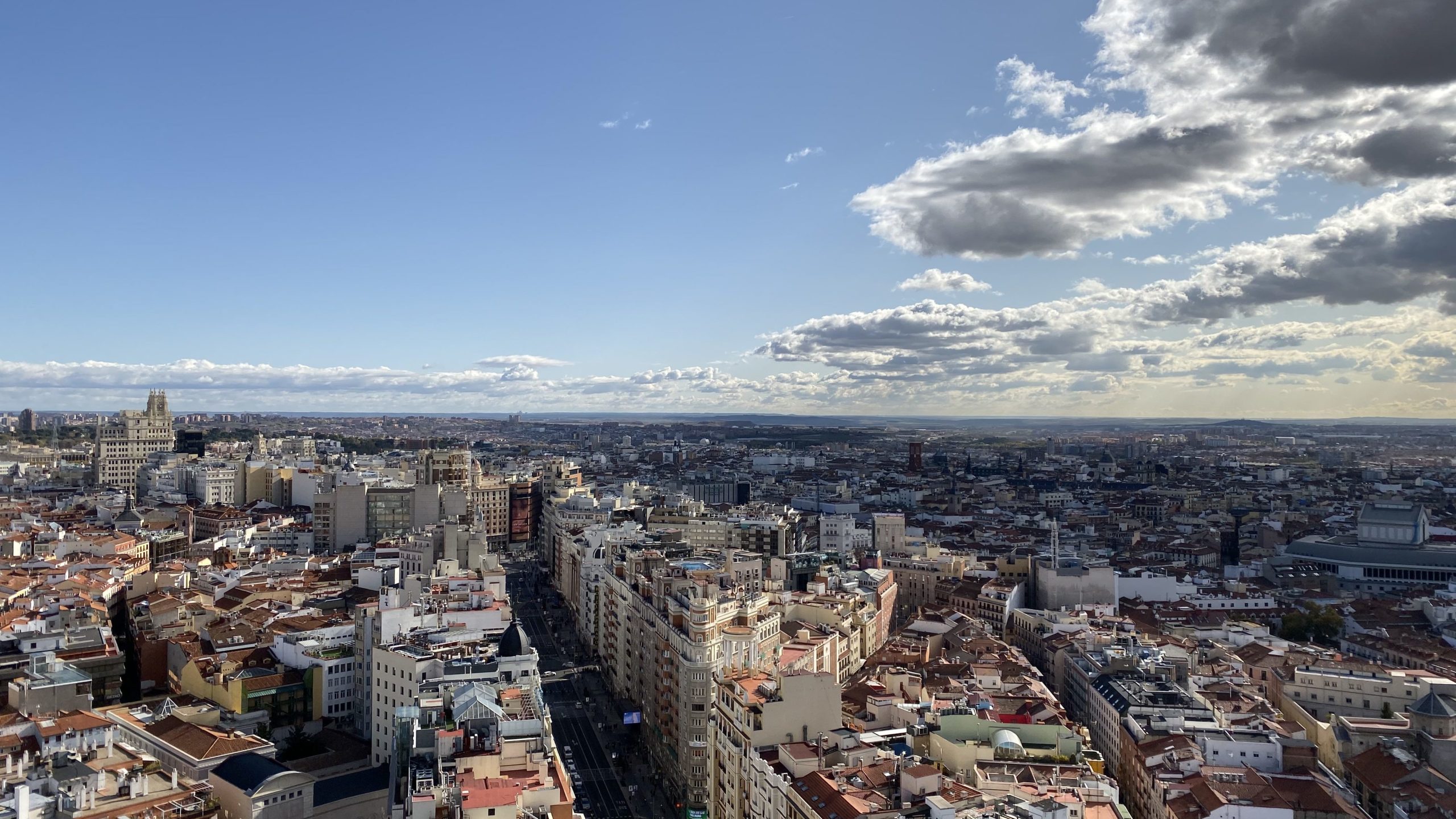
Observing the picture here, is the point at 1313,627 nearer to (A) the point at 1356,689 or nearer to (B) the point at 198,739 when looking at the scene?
(A) the point at 1356,689

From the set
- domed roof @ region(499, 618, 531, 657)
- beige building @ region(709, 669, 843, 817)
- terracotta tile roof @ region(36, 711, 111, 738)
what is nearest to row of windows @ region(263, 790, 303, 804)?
terracotta tile roof @ region(36, 711, 111, 738)

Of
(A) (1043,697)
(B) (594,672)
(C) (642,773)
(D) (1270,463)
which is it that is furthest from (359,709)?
(D) (1270,463)

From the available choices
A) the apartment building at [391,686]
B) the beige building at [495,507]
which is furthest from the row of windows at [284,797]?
the beige building at [495,507]

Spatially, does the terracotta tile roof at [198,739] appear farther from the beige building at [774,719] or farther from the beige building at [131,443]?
the beige building at [131,443]

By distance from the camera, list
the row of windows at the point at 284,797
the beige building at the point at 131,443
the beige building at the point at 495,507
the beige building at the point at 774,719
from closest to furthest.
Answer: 1. the row of windows at the point at 284,797
2. the beige building at the point at 774,719
3. the beige building at the point at 495,507
4. the beige building at the point at 131,443

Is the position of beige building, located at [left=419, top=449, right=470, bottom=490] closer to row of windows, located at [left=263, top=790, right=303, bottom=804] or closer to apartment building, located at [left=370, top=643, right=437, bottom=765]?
apartment building, located at [left=370, top=643, right=437, bottom=765]
